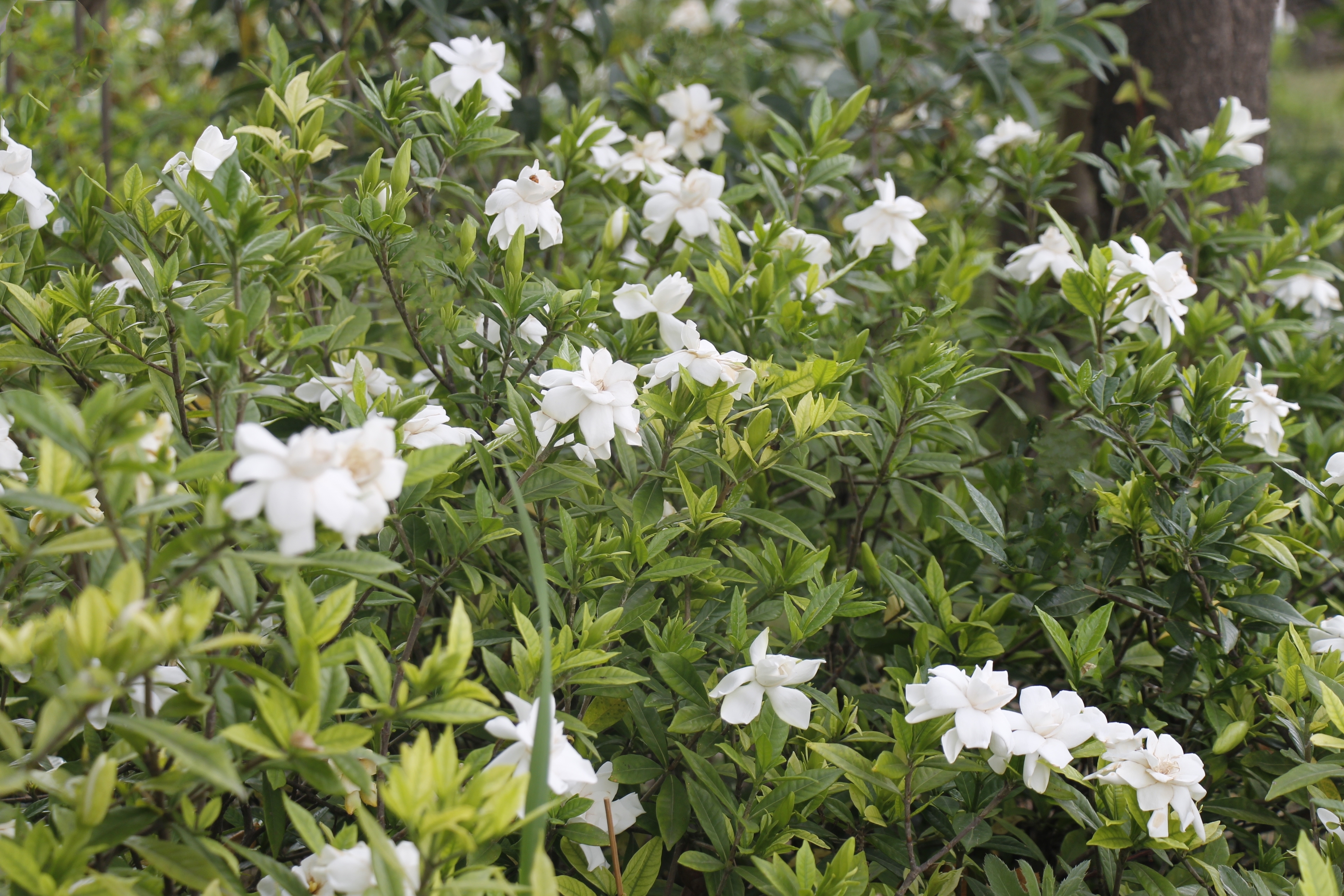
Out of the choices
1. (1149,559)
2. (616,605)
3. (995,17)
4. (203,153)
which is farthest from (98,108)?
(1149,559)

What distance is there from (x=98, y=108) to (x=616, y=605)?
3638 millimetres

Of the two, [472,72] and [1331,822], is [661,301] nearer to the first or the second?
[472,72]

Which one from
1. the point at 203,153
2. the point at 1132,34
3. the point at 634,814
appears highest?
the point at 203,153

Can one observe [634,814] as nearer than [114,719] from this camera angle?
No

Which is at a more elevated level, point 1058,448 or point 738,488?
point 738,488

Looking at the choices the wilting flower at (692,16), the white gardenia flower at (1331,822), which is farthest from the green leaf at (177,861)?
the wilting flower at (692,16)

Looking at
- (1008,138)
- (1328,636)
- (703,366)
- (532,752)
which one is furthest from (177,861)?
(1008,138)

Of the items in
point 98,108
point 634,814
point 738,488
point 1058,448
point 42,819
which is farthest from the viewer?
point 98,108

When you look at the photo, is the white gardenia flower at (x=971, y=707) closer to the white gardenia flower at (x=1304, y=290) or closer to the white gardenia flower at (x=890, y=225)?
the white gardenia flower at (x=890, y=225)

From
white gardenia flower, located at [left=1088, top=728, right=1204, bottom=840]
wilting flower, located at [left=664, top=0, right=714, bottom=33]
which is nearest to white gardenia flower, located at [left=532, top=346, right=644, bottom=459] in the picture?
white gardenia flower, located at [left=1088, top=728, right=1204, bottom=840]

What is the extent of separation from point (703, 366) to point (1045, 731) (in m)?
0.63

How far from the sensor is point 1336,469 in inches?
60.5

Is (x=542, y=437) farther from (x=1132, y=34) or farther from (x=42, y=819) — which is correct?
(x=1132, y=34)

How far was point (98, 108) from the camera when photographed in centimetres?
377
